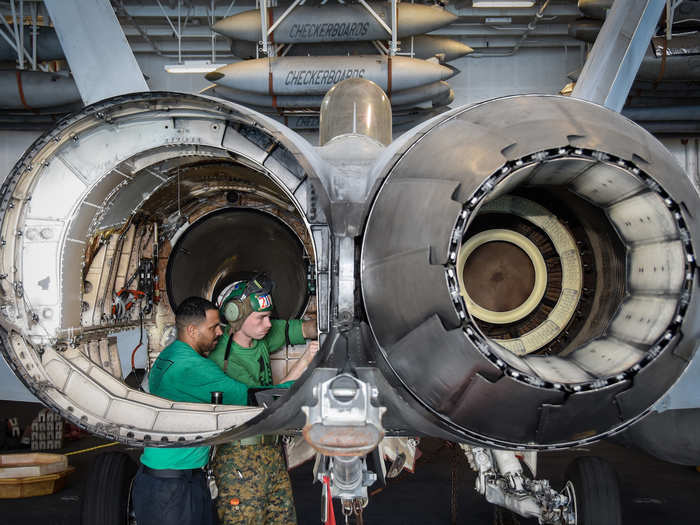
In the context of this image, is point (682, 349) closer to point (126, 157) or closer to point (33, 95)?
point (126, 157)

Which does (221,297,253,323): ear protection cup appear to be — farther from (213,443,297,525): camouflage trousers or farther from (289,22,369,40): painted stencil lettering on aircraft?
(289,22,369,40): painted stencil lettering on aircraft

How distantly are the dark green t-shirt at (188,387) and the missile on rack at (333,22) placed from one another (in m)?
6.24

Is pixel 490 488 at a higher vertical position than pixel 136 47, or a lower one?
lower

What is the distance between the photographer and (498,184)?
6.02ft

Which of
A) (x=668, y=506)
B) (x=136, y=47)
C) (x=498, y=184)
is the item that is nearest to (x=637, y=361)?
(x=498, y=184)

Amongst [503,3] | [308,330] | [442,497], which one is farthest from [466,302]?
[503,3]

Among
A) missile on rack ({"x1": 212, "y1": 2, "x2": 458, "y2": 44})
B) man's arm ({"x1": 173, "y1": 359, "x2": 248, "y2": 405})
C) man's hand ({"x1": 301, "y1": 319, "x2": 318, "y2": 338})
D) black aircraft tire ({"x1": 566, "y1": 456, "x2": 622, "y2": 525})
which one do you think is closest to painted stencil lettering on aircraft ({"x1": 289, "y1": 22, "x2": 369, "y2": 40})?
missile on rack ({"x1": 212, "y1": 2, "x2": 458, "y2": 44})

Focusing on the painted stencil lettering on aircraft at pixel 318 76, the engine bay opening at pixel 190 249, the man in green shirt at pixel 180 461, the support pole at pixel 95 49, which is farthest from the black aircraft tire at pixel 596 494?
the painted stencil lettering on aircraft at pixel 318 76

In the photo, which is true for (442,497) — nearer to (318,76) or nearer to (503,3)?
(318,76)

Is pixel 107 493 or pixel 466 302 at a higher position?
pixel 466 302

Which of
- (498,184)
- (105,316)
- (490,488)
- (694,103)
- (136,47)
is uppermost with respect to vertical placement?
(136,47)

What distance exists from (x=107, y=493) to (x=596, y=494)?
3.00m

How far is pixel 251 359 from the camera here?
4.04 metres

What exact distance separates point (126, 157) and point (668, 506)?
5.54 metres
